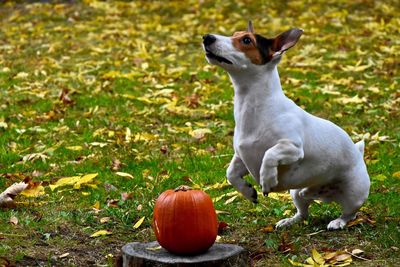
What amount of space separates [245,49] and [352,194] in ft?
3.84

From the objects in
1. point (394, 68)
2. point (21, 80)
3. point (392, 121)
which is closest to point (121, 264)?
point (392, 121)

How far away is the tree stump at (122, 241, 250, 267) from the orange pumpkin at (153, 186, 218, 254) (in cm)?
6

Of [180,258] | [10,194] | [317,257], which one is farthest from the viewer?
[10,194]

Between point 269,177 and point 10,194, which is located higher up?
point 269,177

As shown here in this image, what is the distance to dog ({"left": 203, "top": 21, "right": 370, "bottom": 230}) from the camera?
14.2 feet

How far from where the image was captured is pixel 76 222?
5273 mm

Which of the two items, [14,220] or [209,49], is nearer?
[209,49]

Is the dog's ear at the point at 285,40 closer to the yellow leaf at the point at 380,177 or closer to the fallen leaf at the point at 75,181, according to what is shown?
the yellow leaf at the point at 380,177

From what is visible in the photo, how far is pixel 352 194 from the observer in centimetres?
486

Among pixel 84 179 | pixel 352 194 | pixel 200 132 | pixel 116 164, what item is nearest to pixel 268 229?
pixel 352 194

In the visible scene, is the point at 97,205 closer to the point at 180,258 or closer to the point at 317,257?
the point at 180,258

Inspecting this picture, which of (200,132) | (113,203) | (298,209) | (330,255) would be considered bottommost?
(200,132)

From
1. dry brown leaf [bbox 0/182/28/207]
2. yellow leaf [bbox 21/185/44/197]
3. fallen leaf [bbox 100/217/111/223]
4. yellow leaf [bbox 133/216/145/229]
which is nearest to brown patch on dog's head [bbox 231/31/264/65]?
yellow leaf [bbox 133/216/145/229]

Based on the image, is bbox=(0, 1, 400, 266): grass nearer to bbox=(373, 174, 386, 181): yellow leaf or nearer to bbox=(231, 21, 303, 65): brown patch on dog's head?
bbox=(373, 174, 386, 181): yellow leaf
